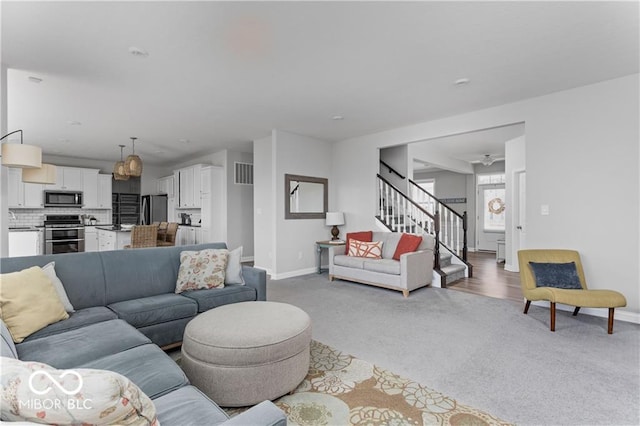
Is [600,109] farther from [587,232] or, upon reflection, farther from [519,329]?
[519,329]

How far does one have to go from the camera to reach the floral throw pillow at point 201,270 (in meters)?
3.07

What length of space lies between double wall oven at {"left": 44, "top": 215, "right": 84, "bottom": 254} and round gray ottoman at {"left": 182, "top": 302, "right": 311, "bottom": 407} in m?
7.22

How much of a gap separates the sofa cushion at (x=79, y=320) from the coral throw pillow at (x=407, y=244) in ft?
12.6

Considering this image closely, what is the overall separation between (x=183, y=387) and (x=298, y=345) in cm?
79

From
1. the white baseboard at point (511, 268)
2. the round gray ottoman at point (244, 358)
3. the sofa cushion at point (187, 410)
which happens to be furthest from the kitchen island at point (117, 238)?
the white baseboard at point (511, 268)

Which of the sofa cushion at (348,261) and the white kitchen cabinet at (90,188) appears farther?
the white kitchen cabinet at (90,188)

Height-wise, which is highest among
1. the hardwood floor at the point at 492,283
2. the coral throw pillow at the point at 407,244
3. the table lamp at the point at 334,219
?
the table lamp at the point at 334,219

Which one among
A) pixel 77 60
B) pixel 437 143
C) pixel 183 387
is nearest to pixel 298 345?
pixel 183 387

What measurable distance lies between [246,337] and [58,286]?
5.12 feet

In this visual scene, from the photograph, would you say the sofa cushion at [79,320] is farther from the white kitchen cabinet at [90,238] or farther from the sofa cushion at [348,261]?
the white kitchen cabinet at [90,238]

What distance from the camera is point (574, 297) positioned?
3078mm

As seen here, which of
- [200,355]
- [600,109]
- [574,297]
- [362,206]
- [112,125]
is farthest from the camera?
[362,206]

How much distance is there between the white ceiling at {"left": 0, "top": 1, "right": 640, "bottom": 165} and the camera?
2398mm

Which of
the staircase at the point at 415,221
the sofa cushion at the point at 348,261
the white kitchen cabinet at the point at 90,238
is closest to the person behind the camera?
→ the sofa cushion at the point at 348,261
